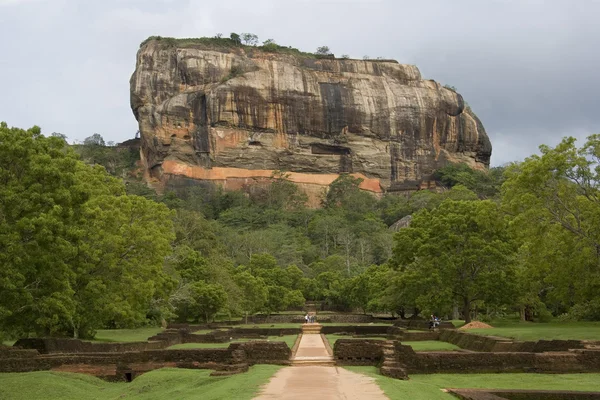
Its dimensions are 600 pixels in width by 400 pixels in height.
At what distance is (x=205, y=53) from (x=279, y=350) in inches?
3968

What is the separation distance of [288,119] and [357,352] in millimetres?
95460

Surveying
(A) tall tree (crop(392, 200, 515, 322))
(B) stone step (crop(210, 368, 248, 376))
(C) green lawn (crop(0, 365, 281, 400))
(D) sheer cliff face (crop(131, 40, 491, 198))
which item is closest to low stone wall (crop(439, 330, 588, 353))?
(C) green lawn (crop(0, 365, 281, 400))

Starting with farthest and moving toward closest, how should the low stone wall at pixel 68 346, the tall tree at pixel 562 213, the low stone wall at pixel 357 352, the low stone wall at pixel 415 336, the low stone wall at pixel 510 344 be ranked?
1. the low stone wall at pixel 415 336
2. the tall tree at pixel 562 213
3. the low stone wall at pixel 68 346
4. the low stone wall at pixel 510 344
5. the low stone wall at pixel 357 352

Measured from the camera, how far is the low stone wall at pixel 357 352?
2003 cm

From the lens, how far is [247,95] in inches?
4336

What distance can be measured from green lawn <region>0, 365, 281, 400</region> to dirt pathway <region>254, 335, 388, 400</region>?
15.2 inches

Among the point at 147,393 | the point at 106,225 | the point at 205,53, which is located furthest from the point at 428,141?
the point at 147,393

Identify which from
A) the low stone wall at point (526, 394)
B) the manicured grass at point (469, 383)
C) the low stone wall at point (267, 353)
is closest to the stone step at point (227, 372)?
the low stone wall at point (267, 353)

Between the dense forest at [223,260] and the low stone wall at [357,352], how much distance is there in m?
8.71

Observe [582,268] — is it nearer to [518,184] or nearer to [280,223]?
[518,184]

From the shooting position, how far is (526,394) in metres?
13.9

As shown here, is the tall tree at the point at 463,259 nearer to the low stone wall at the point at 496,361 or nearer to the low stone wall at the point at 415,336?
the low stone wall at the point at 415,336

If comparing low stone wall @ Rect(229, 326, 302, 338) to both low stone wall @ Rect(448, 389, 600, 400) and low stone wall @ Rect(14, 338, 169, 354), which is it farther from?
low stone wall @ Rect(448, 389, 600, 400)

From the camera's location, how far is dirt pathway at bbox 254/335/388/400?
12906 millimetres
